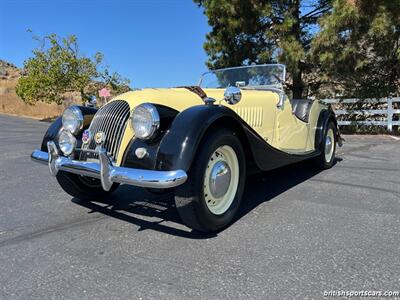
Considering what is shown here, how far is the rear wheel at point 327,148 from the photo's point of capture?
19.4ft

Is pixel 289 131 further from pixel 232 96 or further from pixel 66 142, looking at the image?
pixel 66 142

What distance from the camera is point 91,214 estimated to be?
12.6ft

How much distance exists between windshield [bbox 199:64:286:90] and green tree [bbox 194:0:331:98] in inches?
296

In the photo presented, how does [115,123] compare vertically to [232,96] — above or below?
below

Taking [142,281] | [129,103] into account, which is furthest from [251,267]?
[129,103]

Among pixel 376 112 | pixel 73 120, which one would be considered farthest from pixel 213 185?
pixel 376 112

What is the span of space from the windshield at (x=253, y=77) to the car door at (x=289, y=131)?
0.36 metres

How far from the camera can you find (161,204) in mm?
4102

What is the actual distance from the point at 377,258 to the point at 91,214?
2622mm

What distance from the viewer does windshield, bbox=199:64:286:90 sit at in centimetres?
517

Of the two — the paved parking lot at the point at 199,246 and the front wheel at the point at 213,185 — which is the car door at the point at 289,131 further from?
the front wheel at the point at 213,185

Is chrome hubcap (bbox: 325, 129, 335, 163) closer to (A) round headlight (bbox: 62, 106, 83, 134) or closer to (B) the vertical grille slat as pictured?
(B) the vertical grille slat

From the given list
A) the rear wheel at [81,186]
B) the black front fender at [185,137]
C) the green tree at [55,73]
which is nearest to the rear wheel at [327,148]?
the black front fender at [185,137]

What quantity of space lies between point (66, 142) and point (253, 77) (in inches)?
106
